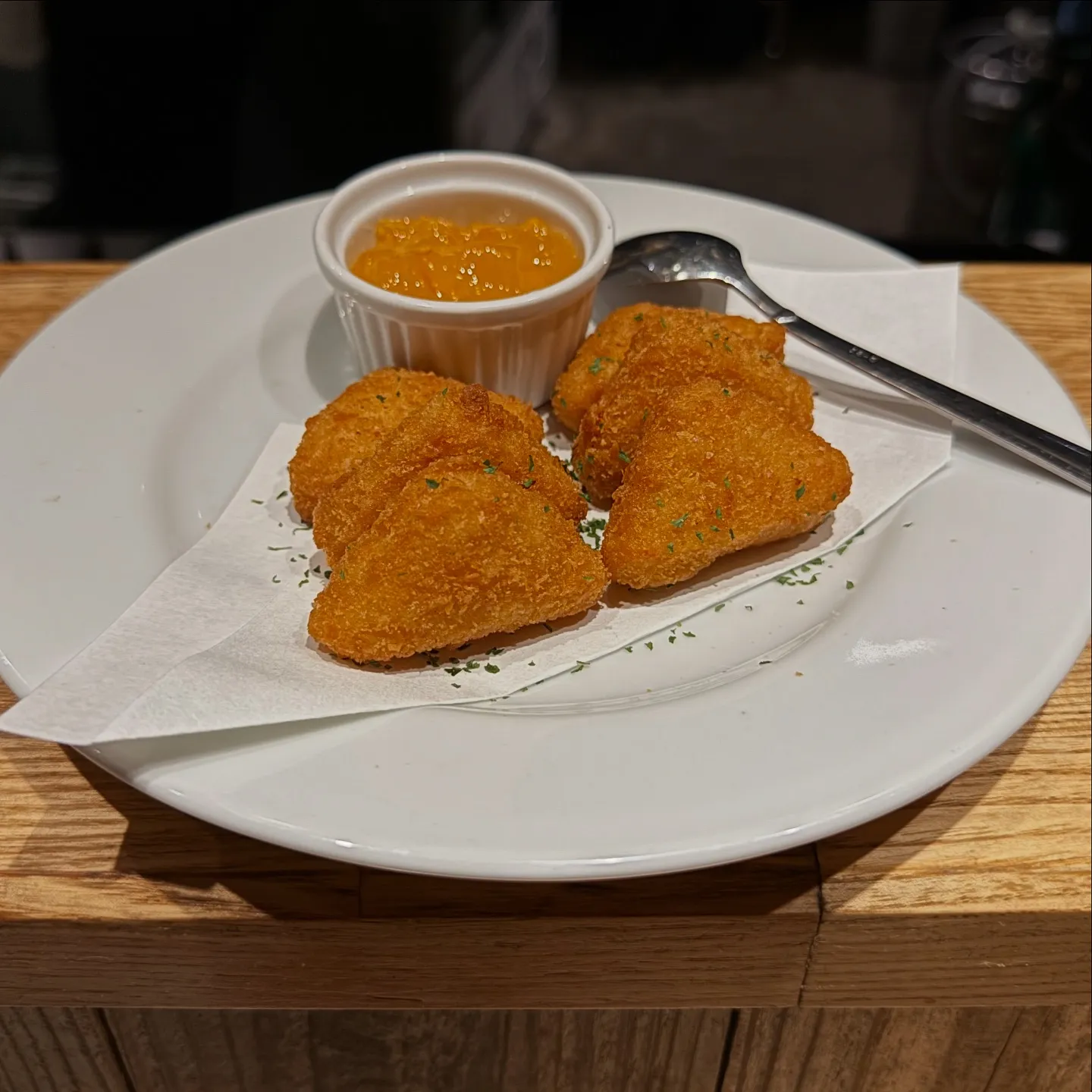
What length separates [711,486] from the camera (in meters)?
1.44

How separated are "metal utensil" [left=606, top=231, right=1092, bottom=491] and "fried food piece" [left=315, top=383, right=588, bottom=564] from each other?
594 millimetres

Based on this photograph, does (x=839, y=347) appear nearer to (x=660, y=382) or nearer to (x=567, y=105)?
(x=660, y=382)

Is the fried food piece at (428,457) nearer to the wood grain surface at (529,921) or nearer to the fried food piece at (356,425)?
the fried food piece at (356,425)

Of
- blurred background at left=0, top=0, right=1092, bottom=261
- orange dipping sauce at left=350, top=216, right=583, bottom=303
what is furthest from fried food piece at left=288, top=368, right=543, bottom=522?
blurred background at left=0, top=0, right=1092, bottom=261

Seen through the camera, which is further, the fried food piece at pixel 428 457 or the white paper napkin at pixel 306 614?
the fried food piece at pixel 428 457

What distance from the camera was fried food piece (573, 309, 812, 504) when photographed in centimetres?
156

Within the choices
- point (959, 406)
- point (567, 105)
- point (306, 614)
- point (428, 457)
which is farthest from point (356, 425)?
point (567, 105)

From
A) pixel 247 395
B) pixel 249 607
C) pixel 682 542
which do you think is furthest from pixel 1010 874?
pixel 247 395

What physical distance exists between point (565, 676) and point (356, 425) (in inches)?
18.3

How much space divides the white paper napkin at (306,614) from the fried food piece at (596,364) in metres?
0.08

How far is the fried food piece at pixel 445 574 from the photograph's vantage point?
1.28m

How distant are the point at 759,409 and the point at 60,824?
0.99 m

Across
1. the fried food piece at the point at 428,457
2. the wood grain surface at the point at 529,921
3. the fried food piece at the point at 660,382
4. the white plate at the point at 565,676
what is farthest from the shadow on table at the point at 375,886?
the fried food piece at the point at 660,382

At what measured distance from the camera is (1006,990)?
132 cm
